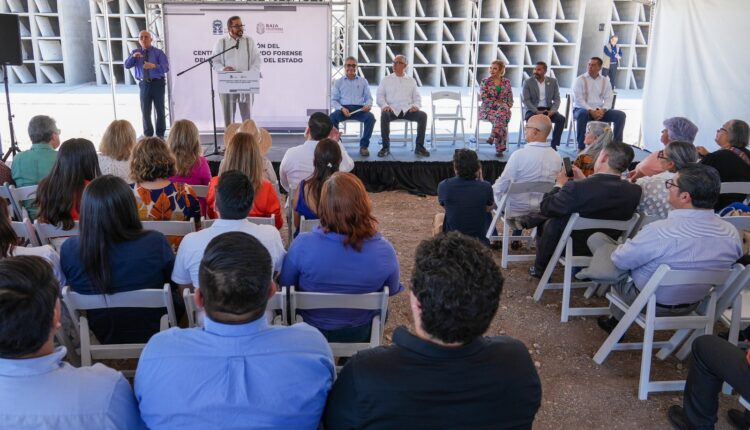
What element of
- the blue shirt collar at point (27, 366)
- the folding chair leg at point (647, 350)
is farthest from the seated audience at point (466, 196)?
the blue shirt collar at point (27, 366)

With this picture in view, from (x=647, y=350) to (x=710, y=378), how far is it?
45 centimetres

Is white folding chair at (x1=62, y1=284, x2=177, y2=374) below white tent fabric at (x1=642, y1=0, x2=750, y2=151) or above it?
below

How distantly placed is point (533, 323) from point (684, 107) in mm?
4653

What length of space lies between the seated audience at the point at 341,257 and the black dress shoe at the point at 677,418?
1.30m

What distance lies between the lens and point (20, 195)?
3.23m

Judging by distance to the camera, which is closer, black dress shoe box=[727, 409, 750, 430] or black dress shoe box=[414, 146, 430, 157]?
black dress shoe box=[727, 409, 750, 430]

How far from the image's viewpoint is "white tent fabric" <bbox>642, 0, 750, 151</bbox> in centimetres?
574

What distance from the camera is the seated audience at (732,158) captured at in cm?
383

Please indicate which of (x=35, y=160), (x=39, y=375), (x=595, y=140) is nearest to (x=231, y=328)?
(x=39, y=375)

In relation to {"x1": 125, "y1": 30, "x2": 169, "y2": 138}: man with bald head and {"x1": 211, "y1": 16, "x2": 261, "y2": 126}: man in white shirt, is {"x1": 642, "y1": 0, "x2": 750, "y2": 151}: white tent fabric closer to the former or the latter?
{"x1": 211, "y1": 16, "x2": 261, "y2": 126}: man in white shirt

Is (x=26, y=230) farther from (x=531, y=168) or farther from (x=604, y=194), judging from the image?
(x=531, y=168)

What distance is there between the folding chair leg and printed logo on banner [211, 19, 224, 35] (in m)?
6.04

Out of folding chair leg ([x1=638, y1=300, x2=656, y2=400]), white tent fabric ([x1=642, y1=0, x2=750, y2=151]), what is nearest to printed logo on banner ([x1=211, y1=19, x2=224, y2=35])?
white tent fabric ([x1=642, y1=0, x2=750, y2=151])

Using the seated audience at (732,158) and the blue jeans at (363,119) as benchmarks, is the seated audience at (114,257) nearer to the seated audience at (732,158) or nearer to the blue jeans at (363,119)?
the seated audience at (732,158)
